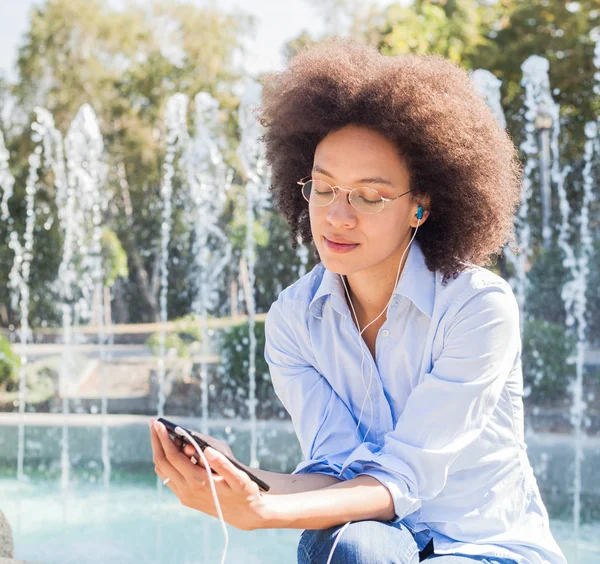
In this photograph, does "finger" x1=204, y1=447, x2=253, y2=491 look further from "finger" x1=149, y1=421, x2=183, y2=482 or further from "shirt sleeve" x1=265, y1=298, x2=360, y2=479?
"shirt sleeve" x1=265, y1=298, x2=360, y2=479

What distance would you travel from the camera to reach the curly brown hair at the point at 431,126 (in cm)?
170

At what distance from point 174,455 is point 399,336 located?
1.73 ft

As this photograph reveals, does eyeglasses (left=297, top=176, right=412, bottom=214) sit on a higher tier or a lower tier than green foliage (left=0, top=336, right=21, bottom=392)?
higher

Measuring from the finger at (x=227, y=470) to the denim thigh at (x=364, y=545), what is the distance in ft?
0.67

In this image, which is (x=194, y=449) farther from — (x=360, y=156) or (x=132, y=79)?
(x=132, y=79)

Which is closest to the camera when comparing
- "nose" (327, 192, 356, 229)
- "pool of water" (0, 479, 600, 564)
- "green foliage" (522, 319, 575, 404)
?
"nose" (327, 192, 356, 229)

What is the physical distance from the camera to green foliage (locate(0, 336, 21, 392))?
26.5 ft

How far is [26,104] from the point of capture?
2027 centimetres

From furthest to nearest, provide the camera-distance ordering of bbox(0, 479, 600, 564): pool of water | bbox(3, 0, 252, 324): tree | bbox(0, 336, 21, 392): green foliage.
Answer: bbox(3, 0, 252, 324): tree → bbox(0, 336, 21, 392): green foliage → bbox(0, 479, 600, 564): pool of water

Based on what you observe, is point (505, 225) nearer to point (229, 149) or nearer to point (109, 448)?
point (109, 448)

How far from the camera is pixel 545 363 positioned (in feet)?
24.8

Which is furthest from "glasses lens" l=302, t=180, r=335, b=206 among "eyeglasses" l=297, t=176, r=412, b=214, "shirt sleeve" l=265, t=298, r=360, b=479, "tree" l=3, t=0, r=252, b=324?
"tree" l=3, t=0, r=252, b=324

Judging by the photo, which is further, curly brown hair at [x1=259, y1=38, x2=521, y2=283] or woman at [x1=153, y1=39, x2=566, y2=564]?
curly brown hair at [x1=259, y1=38, x2=521, y2=283]

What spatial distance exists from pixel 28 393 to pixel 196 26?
42.3 feet
